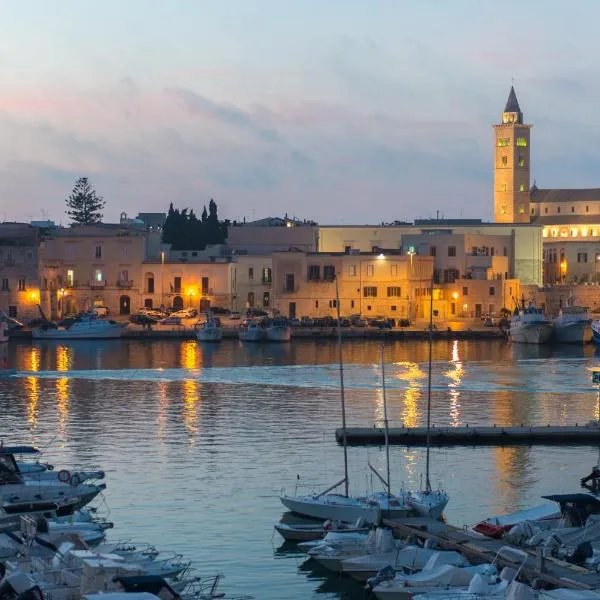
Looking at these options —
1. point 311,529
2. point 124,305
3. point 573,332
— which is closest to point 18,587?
point 311,529

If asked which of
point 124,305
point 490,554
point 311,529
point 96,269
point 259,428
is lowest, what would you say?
point 311,529

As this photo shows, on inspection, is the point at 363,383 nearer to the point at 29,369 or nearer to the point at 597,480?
the point at 29,369

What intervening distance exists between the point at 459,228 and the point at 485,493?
214ft

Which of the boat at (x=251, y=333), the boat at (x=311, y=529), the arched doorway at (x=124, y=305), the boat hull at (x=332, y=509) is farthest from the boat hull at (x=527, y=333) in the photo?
the boat at (x=311, y=529)

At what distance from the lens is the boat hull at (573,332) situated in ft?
262

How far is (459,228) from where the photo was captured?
94688 mm

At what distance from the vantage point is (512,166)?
11919cm

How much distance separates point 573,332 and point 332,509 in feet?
181

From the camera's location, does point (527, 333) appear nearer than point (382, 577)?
No

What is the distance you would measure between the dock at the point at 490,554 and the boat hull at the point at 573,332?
55.5 m

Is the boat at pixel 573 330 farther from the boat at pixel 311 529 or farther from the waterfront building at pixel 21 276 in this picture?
the boat at pixel 311 529

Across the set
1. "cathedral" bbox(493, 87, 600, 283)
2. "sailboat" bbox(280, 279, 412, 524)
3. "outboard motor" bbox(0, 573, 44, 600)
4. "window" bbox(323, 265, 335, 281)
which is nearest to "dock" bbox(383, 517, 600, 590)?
"sailboat" bbox(280, 279, 412, 524)

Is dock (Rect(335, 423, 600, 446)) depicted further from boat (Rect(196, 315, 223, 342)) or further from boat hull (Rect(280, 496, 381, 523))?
boat (Rect(196, 315, 223, 342))

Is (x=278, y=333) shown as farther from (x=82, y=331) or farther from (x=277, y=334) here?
(x=82, y=331)
